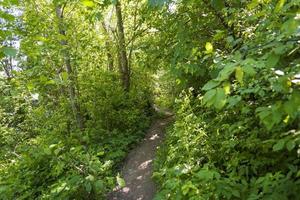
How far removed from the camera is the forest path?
712cm

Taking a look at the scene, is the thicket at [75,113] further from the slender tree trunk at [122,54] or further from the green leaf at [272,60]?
the green leaf at [272,60]

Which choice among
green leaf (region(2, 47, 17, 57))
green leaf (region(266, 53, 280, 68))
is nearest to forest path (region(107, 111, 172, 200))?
green leaf (region(2, 47, 17, 57))

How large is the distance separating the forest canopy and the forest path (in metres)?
0.32

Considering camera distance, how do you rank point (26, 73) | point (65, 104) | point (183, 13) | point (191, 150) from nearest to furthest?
1. point (26, 73)
2. point (191, 150)
3. point (183, 13)
4. point (65, 104)

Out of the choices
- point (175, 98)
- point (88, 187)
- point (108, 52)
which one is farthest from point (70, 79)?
point (88, 187)

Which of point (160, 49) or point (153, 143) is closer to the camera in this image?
point (160, 49)

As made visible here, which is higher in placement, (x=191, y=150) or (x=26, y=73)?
(x=26, y=73)

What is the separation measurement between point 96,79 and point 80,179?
229 inches

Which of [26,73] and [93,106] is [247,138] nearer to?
[26,73]

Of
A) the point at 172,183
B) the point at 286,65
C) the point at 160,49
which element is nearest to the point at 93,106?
the point at 160,49

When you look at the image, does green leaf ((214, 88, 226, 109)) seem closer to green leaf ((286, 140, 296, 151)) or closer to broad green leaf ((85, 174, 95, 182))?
green leaf ((286, 140, 296, 151))

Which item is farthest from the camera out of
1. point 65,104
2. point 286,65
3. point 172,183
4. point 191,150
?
point 65,104

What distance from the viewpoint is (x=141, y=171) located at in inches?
330

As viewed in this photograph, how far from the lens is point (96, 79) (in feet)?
34.9
